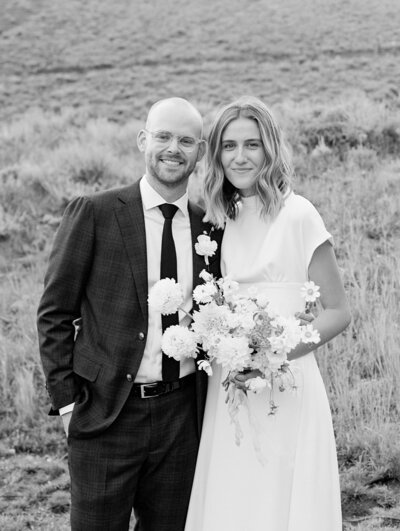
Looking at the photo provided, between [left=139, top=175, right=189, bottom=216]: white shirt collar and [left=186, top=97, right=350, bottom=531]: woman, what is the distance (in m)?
0.18

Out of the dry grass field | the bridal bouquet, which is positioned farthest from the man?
the dry grass field

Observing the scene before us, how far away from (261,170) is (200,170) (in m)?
7.59

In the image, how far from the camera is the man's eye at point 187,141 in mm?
3188

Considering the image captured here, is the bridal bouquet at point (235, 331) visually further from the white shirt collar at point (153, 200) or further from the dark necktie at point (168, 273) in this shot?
the white shirt collar at point (153, 200)

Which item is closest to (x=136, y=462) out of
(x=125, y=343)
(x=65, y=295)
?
(x=125, y=343)

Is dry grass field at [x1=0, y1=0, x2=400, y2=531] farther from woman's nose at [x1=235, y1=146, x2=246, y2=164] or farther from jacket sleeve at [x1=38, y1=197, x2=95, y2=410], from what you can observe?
woman's nose at [x1=235, y1=146, x2=246, y2=164]

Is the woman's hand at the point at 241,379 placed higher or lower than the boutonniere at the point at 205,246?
lower

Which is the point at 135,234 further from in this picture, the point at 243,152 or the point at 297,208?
the point at 297,208

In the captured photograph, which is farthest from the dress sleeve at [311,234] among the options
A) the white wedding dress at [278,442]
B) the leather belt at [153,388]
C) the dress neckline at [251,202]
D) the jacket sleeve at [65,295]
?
the jacket sleeve at [65,295]

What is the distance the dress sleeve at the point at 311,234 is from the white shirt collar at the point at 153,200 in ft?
1.78

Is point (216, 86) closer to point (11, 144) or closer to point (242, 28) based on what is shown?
point (242, 28)

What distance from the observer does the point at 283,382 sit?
9.86ft

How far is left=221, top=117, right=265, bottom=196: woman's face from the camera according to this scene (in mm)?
3205

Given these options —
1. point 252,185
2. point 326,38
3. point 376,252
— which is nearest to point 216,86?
point 326,38
